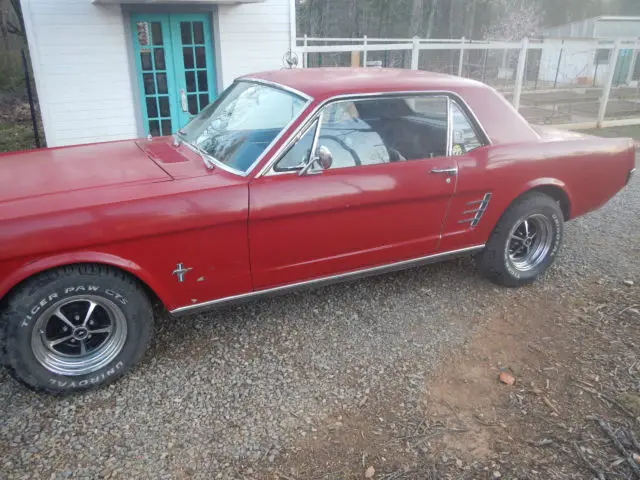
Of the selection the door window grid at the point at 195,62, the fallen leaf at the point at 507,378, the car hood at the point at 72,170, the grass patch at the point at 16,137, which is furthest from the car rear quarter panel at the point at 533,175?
the grass patch at the point at 16,137

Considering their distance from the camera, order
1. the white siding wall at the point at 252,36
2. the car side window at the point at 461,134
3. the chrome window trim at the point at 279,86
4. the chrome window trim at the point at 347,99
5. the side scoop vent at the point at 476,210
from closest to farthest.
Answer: the chrome window trim at the point at 347,99 → the chrome window trim at the point at 279,86 → the car side window at the point at 461,134 → the side scoop vent at the point at 476,210 → the white siding wall at the point at 252,36

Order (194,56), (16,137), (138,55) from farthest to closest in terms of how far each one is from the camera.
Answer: (16,137)
(194,56)
(138,55)

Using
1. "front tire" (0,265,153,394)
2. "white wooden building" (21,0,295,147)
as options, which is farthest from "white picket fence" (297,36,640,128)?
"front tire" (0,265,153,394)

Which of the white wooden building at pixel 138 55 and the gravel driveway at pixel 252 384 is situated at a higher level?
the white wooden building at pixel 138 55

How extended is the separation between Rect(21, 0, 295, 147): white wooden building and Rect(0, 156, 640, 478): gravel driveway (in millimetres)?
5423

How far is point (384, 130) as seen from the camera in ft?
11.7

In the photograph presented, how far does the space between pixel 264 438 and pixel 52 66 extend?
6.96 meters

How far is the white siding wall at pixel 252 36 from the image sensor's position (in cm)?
826

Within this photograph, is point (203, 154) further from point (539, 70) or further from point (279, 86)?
point (539, 70)

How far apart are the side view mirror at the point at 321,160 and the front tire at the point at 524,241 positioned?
171 centimetres

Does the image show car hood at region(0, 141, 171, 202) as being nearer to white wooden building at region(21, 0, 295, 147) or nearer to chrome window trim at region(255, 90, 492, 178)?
chrome window trim at region(255, 90, 492, 178)

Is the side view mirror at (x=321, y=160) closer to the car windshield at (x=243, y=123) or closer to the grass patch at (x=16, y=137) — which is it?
the car windshield at (x=243, y=123)

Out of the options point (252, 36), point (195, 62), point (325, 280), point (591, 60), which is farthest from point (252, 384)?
point (591, 60)

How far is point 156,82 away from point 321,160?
20.3ft
